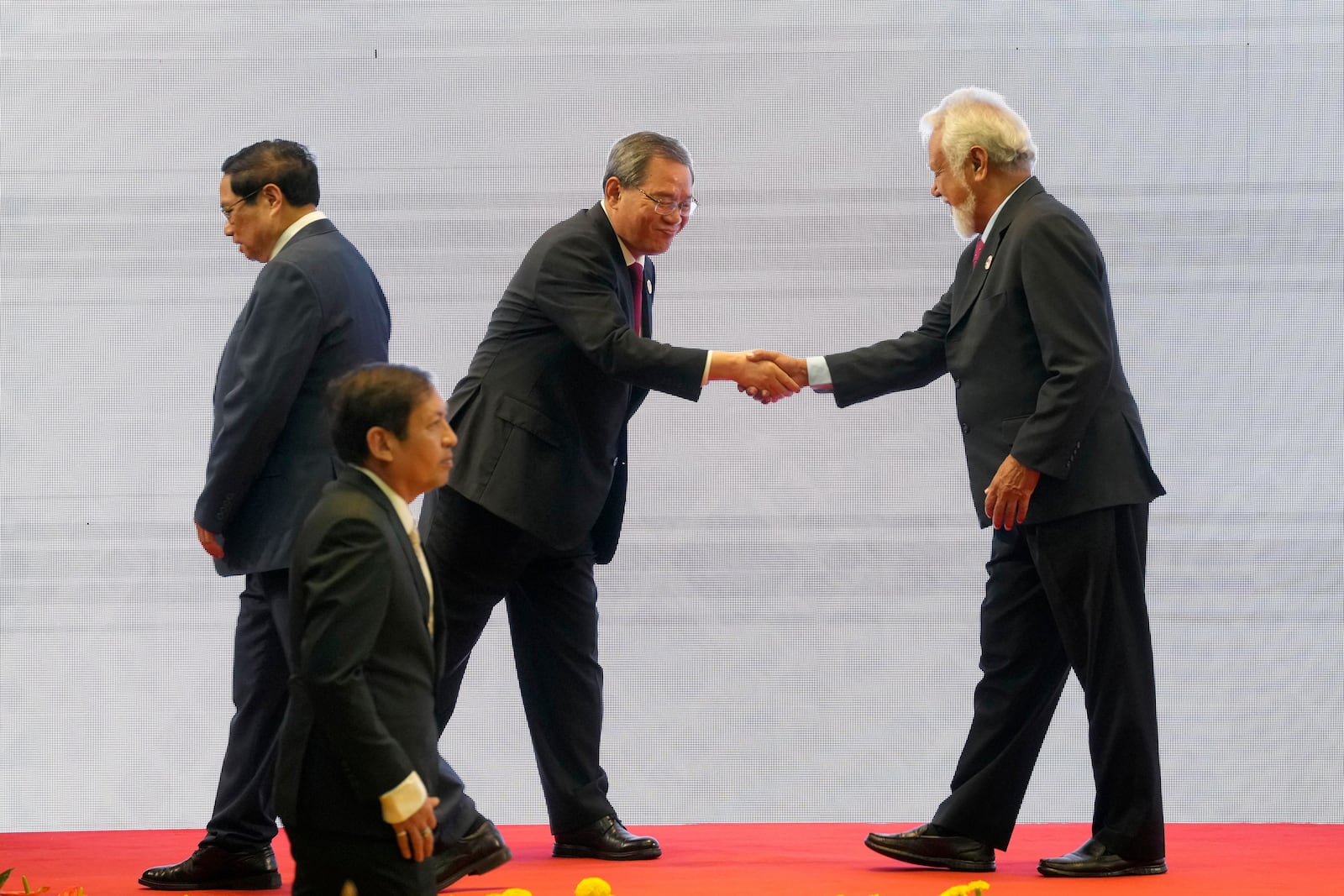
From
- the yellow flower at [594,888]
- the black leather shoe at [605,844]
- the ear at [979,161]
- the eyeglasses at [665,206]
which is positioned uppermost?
the ear at [979,161]

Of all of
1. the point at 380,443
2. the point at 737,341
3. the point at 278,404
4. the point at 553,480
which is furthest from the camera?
the point at 737,341

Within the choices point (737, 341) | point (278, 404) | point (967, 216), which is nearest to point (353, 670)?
point (278, 404)

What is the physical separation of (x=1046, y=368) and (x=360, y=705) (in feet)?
4.44

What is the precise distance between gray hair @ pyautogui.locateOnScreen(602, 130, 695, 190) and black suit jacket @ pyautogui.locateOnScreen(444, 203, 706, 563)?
0.09 m

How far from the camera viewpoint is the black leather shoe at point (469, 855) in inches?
91.1

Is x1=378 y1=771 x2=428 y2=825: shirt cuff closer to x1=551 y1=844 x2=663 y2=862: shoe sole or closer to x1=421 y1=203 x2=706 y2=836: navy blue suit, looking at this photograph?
x1=421 y1=203 x2=706 y2=836: navy blue suit

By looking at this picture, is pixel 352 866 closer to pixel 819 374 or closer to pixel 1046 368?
pixel 1046 368

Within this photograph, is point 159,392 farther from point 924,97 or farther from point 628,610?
point 924,97

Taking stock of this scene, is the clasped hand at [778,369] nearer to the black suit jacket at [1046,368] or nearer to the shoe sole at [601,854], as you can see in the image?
the black suit jacket at [1046,368]

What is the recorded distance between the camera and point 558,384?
109 inches

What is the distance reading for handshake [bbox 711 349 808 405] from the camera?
2.86 meters

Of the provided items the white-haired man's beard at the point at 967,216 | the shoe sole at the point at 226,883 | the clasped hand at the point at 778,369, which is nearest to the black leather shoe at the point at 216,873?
the shoe sole at the point at 226,883

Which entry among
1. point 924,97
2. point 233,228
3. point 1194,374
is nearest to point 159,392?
point 233,228

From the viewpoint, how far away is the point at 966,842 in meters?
2.63
